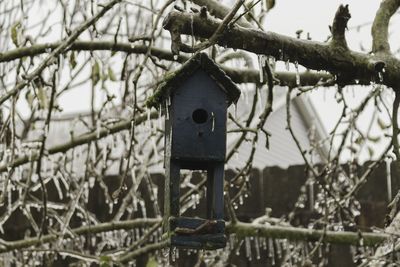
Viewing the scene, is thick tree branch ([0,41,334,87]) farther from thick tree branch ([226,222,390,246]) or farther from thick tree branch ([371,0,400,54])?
thick tree branch ([371,0,400,54])

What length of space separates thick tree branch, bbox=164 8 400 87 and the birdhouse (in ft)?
0.43

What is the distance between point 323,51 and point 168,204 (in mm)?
701

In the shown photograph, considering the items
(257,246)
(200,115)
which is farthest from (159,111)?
(257,246)

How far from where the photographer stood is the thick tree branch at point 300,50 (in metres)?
2.05

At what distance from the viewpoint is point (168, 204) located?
2.12 m

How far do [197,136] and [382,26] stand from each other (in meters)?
0.91

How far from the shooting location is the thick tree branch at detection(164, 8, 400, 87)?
2.05 metres

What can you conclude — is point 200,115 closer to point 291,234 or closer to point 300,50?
point 300,50

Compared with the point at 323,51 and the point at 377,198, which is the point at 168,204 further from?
the point at 377,198

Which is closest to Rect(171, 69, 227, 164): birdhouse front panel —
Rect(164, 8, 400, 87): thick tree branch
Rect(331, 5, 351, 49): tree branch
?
Rect(164, 8, 400, 87): thick tree branch

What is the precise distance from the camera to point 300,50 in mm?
2270

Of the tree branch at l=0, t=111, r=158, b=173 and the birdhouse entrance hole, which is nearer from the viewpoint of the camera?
the birdhouse entrance hole

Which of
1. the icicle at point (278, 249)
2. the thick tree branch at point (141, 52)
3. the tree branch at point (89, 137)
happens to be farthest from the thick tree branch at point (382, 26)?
the icicle at point (278, 249)

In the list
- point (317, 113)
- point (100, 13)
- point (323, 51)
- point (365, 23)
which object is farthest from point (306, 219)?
point (317, 113)
